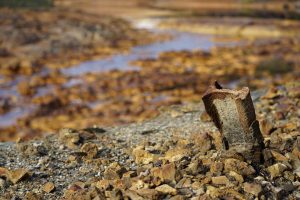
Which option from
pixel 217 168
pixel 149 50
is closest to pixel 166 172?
pixel 217 168

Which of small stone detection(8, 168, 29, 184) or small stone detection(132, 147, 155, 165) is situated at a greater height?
small stone detection(132, 147, 155, 165)

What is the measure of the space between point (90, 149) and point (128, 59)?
21.5m

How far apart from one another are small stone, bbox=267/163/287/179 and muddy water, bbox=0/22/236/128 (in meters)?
11.5

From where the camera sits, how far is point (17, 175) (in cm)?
591

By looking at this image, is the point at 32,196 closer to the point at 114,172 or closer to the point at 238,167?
the point at 114,172

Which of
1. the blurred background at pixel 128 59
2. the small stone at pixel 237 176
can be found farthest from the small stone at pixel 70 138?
the blurred background at pixel 128 59

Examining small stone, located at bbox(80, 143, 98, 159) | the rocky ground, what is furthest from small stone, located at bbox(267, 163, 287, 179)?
small stone, located at bbox(80, 143, 98, 159)

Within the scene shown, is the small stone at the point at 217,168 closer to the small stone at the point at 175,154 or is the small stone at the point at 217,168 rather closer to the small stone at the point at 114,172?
the small stone at the point at 175,154

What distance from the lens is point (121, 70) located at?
2362 centimetres

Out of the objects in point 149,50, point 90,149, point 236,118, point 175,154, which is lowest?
point 149,50

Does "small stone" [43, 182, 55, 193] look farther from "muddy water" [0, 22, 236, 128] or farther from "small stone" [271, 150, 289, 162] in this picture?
"muddy water" [0, 22, 236, 128]

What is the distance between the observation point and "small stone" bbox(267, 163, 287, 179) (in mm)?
5616

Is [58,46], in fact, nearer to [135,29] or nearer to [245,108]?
[135,29]

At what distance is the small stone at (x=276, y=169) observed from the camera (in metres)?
5.62
